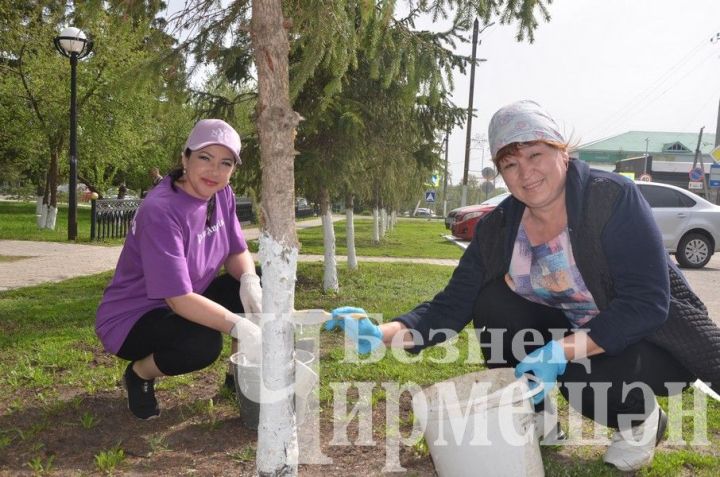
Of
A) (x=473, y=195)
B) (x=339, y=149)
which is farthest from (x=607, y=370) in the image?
(x=473, y=195)

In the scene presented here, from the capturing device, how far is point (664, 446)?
8.81 feet

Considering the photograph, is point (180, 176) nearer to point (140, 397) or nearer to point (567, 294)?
point (140, 397)

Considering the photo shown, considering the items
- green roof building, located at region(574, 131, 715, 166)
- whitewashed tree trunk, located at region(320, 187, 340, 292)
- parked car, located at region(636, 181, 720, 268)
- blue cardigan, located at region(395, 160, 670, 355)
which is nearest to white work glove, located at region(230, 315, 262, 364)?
blue cardigan, located at region(395, 160, 670, 355)

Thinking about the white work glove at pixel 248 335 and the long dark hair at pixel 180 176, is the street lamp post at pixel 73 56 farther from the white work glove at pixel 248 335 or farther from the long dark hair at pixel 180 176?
the white work glove at pixel 248 335

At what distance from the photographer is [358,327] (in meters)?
2.15

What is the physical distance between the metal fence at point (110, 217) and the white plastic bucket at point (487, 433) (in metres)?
12.1

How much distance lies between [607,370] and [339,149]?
4386mm

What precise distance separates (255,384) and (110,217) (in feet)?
40.4

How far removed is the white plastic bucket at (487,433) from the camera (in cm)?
190

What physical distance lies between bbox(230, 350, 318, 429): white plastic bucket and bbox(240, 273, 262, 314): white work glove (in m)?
0.21

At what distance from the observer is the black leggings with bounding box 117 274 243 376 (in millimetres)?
2691

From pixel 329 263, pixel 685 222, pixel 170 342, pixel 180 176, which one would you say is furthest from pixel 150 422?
pixel 685 222

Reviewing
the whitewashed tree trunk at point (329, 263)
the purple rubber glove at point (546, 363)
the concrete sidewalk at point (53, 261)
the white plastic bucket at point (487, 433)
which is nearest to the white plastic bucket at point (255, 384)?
the white plastic bucket at point (487, 433)

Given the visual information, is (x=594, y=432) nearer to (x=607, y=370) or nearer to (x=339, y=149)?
(x=607, y=370)
